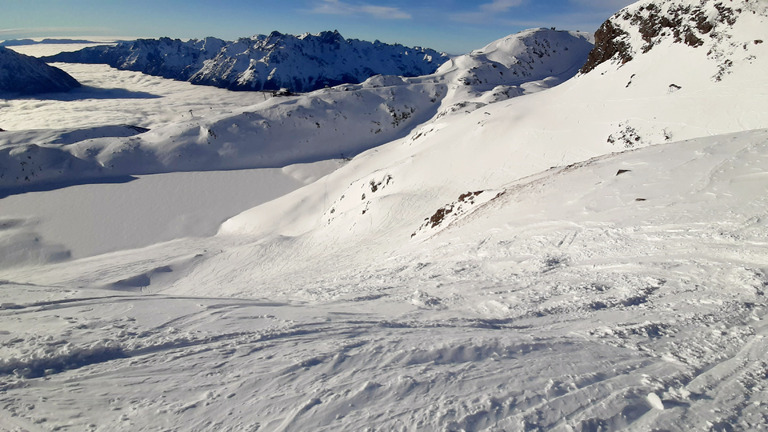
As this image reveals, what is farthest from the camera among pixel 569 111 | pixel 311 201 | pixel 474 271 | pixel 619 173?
pixel 311 201

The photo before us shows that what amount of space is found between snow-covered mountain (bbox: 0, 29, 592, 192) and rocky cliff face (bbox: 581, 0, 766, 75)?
2069 centimetres

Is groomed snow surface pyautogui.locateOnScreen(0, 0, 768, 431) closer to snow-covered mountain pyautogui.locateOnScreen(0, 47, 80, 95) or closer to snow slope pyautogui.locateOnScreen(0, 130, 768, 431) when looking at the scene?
snow slope pyautogui.locateOnScreen(0, 130, 768, 431)

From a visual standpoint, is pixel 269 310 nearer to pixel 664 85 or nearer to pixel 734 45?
pixel 664 85

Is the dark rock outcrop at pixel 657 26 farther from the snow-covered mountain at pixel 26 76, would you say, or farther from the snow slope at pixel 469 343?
the snow-covered mountain at pixel 26 76

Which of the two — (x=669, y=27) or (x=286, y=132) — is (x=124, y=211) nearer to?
(x=286, y=132)

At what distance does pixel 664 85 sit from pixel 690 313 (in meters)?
27.8

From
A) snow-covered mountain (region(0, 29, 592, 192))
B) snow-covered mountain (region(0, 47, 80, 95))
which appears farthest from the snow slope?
snow-covered mountain (region(0, 47, 80, 95))

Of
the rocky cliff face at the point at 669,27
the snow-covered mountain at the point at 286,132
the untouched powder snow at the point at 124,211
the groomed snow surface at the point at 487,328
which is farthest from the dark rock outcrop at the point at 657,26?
the untouched powder snow at the point at 124,211

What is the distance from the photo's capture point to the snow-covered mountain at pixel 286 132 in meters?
47.6

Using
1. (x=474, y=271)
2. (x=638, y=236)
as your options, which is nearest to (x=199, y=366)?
(x=474, y=271)

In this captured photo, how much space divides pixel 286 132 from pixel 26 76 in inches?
6847

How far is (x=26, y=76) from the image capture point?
157m

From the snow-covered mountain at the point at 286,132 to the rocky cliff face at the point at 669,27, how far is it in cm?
2069

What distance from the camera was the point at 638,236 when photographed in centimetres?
928
